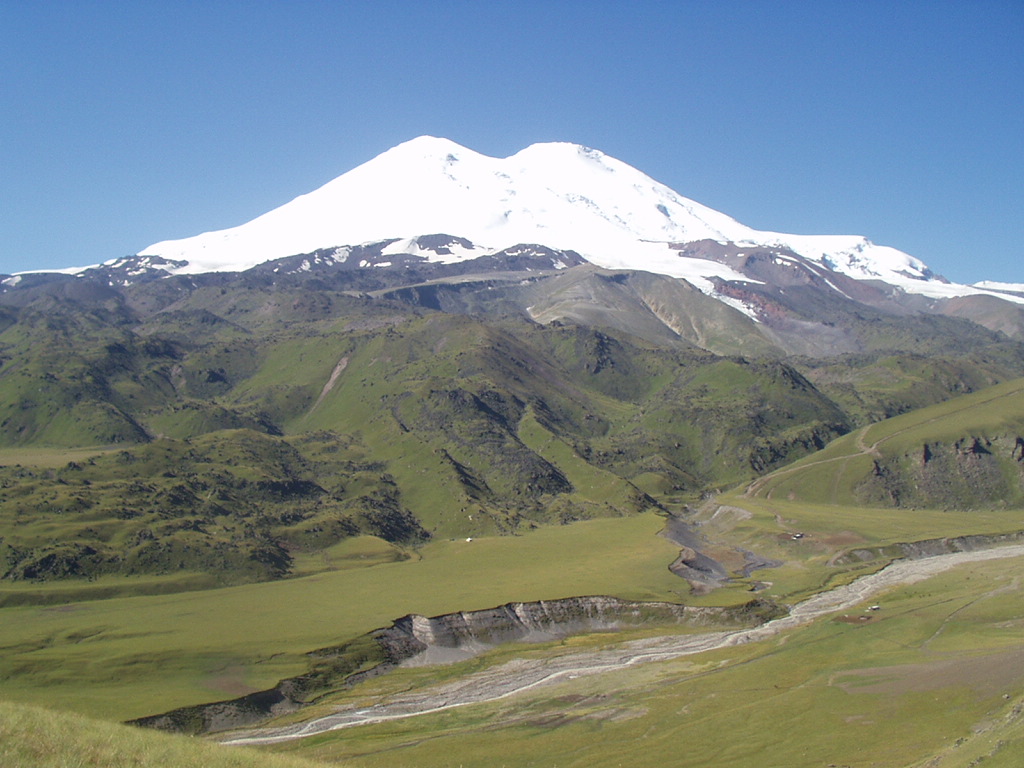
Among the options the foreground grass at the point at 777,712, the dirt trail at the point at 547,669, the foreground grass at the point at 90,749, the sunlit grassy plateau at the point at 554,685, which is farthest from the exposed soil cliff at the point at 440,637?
the foreground grass at the point at 90,749

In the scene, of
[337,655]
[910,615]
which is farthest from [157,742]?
[910,615]

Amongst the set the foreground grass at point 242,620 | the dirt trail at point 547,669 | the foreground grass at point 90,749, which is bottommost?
the dirt trail at point 547,669

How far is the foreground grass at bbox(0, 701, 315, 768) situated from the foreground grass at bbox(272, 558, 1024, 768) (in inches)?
1684

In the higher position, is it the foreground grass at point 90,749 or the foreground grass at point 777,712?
the foreground grass at point 90,749

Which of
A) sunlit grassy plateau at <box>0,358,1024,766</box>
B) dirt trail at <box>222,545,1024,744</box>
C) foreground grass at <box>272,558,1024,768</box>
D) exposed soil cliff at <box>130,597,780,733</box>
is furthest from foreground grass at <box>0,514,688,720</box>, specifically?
foreground grass at <box>272,558,1024,768</box>

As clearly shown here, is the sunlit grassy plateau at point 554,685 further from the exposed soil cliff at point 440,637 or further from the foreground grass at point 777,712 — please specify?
the exposed soil cliff at point 440,637

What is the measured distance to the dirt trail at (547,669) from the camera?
10400 cm

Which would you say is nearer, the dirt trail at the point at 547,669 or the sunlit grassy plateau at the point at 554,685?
the sunlit grassy plateau at the point at 554,685

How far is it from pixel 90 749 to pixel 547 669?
90.7m

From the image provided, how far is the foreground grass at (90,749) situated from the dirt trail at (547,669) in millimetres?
57952

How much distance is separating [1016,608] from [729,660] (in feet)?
134

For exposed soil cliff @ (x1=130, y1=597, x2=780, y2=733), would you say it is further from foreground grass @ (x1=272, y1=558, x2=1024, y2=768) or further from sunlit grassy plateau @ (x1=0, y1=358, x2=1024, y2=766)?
foreground grass @ (x1=272, y1=558, x2=1024, y2=768)

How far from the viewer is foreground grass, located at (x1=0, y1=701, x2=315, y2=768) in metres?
38.1

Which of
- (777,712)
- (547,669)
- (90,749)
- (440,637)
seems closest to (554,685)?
(547,669)
